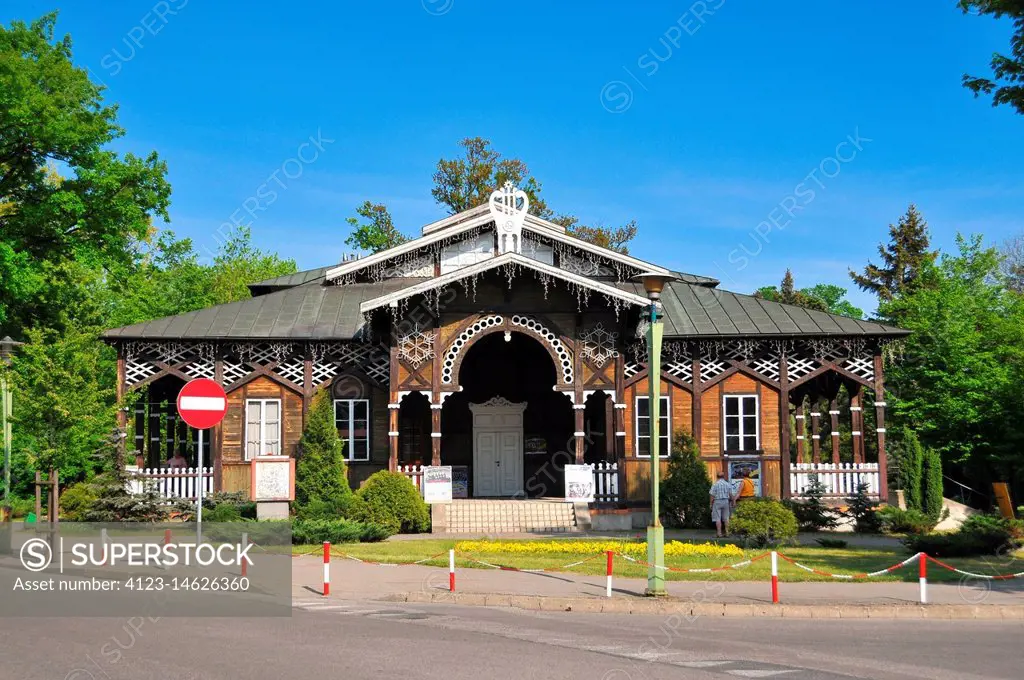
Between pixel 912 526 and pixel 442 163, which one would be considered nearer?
pixel 912 526

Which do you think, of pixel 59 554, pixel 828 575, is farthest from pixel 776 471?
pixel 59 554

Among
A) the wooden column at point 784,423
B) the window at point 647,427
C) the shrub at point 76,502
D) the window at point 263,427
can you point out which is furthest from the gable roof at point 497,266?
the shrub at point 76,502

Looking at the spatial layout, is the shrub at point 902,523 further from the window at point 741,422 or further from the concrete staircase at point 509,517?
the concrete staircase at point 509,517

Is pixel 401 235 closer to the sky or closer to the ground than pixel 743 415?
closer to the sky

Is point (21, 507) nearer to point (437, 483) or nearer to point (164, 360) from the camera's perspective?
point (164, 360)

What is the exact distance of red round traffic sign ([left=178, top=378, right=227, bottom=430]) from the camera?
44.4 ft

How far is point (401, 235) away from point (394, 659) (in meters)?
52.5

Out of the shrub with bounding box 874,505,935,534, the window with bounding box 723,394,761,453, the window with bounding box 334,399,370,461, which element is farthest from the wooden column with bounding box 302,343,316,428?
the shrub with bounding box 874,505,935,534

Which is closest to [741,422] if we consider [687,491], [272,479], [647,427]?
[647,427]

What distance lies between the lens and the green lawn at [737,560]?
1667 centimetres

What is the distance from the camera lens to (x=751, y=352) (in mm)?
28938

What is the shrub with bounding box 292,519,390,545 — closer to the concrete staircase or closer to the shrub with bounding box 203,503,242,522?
the shrub with bounding box 203,503,242,522

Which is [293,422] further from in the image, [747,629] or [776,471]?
[747,629]

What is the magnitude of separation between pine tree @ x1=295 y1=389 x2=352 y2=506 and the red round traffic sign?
12.1 m
